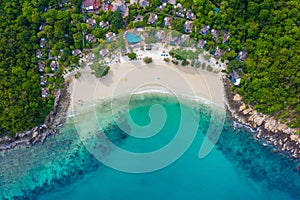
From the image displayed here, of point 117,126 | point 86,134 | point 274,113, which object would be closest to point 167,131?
point 117,126

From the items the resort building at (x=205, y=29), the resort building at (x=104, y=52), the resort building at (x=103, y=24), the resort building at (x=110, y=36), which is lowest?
the resort building at (x=104, y=52)

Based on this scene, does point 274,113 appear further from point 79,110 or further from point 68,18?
point 68,18

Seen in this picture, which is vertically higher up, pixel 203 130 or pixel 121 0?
pixel 121 0

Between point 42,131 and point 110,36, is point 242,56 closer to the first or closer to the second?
point 110,36

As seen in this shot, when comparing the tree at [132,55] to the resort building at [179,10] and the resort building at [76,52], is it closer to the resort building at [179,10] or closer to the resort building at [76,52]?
the resort building at [76,52]

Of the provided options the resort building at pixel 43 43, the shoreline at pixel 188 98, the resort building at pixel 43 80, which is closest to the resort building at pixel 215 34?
the shoreline at pixel 188 98

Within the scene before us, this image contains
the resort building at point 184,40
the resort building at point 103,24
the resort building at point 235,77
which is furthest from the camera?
the resort building at point 103,24

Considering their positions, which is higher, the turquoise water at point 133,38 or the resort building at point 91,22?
the resort building at point 91,22
